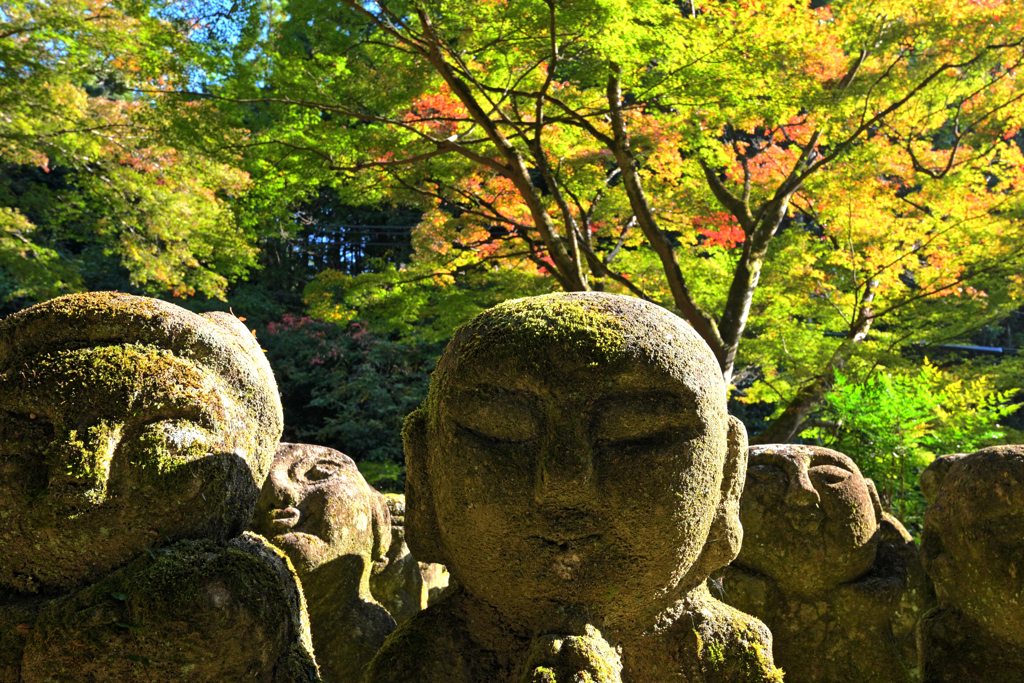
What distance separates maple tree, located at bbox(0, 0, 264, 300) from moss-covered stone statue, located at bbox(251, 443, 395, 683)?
4.19 metres

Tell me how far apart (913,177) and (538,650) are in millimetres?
9068

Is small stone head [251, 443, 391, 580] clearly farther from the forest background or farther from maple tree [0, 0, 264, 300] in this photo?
maple tree [0, 0, 264, 300]

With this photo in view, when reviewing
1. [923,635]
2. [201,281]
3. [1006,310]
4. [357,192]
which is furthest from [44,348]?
[1006,310]

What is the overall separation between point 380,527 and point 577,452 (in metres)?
2.22

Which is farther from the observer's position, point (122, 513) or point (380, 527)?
point (380, 527)

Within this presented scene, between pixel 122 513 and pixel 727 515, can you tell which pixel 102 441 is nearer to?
pixel 122 513

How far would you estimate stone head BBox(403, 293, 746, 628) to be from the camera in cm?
182

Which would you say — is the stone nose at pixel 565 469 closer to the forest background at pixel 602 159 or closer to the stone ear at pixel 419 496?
the stone ear at pixel 419 496

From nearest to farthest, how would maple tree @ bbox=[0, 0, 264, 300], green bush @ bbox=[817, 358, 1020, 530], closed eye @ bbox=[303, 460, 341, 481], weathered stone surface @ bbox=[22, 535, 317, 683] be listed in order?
weathered stone surface @ bbox=[22, 535, 317, 683]
closed eye @ bbox=[303, 460, 341, 481]
green bush @ bbox=[817, 358, 1020, 530]
maple tree @ bbox=[0, 0, 264, 300]

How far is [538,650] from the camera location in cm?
184

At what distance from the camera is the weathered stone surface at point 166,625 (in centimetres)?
173

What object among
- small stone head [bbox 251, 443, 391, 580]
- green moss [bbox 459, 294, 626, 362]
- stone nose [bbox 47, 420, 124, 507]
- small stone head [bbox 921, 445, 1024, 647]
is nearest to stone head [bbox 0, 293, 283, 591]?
stone nose [bbox 47, 420, 124, 507]

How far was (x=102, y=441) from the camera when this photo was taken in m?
1.79

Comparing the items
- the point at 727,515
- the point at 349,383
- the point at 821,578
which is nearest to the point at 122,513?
the point at 727,515
